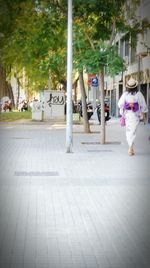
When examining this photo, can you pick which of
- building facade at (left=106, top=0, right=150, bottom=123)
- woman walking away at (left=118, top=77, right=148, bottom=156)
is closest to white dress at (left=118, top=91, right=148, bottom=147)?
woman walking away at (left=118, top=77, right=148, bottom=156)

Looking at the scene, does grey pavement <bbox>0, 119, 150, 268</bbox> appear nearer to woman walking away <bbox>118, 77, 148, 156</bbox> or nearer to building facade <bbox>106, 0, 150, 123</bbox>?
woman walking away <bbox>118, 77, 148, 156</bbox>

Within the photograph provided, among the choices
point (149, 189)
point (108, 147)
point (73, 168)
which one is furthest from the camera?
point (108, 147)

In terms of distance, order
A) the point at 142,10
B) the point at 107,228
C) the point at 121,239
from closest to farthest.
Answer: the point at 121,239 → the point at 107,228 → the point at 142,10

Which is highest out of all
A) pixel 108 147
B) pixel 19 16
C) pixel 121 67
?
pixel 19 16

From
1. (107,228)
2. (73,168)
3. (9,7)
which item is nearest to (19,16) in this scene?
(9,7)

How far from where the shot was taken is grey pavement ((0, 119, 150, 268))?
20.2 ft

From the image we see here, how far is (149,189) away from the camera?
34.2 ft

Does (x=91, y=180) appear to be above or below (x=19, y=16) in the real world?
below

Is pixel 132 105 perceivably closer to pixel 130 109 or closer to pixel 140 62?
pixel 130 109

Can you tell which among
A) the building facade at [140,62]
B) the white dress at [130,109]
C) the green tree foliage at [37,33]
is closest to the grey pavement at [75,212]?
the white dress at [130,109]

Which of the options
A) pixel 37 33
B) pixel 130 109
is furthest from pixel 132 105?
pixel 37 33

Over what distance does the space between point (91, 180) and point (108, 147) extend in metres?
7.78

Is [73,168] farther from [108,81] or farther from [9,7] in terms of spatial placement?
[108,81]

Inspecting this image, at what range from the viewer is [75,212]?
8422 mm
